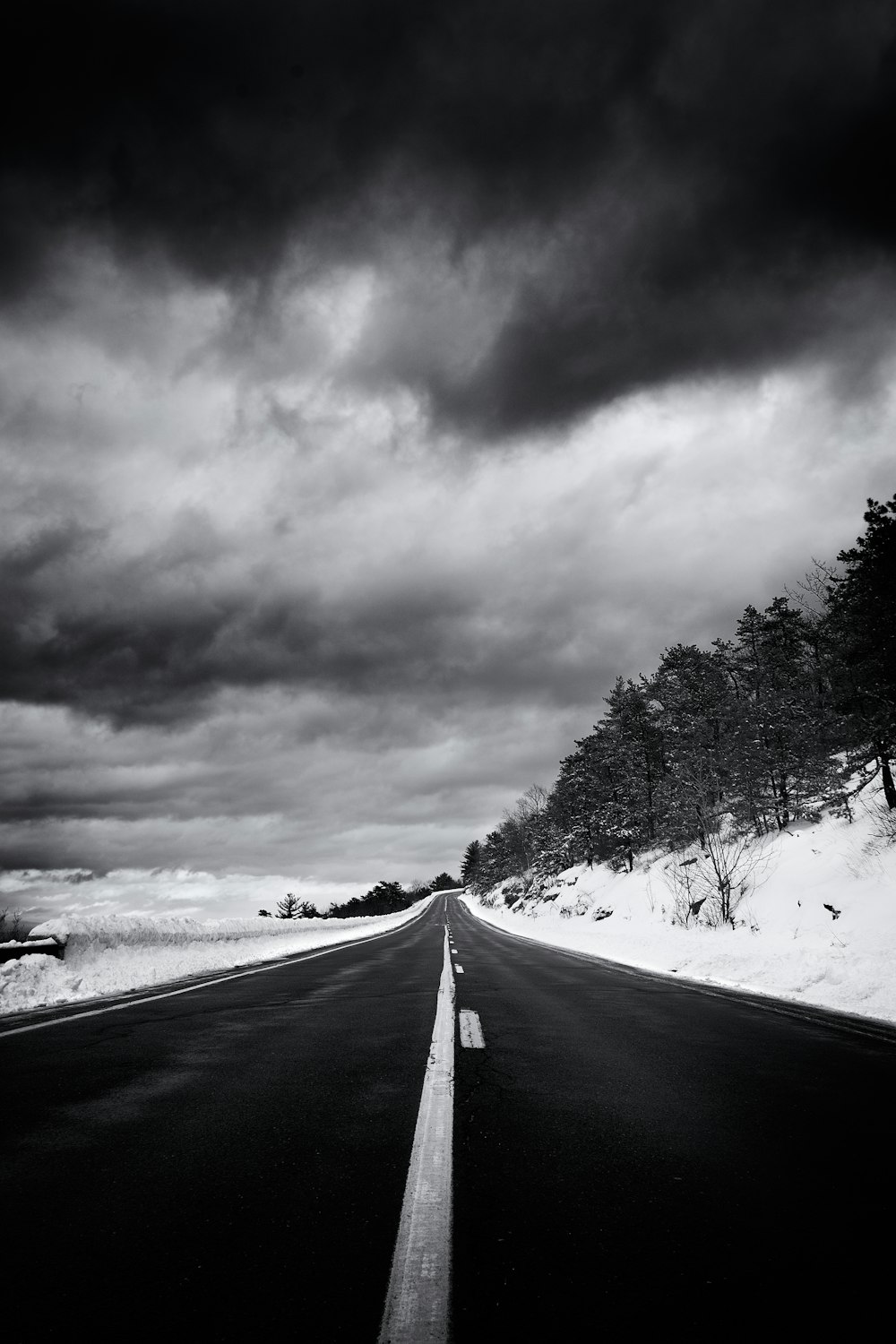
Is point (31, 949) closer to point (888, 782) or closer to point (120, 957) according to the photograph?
point (120, 957)

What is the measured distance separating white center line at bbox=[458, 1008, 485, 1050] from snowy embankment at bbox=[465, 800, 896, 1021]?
5.40m

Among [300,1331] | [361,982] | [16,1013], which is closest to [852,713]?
[361,982]

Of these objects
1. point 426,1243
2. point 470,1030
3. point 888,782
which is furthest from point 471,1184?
point 888,782

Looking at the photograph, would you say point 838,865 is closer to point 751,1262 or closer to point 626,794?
point 751,1262

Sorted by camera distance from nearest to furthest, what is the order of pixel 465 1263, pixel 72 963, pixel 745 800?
1. pixel 465 1263
2. pixel 72 963
3. pixel 745 800

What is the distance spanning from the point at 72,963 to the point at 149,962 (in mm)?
2712

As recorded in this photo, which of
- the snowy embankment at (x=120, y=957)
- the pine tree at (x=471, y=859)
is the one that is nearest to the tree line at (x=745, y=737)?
the snowy embankment at (x=120, y=957)

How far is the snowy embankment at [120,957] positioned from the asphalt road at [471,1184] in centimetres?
466

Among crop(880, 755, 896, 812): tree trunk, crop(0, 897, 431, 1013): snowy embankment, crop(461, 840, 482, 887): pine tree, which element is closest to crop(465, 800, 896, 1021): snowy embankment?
crop(880, 755, 896, 812): tree trunk

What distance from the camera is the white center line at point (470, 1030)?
291 inches

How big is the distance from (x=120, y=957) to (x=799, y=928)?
1826 centimetres

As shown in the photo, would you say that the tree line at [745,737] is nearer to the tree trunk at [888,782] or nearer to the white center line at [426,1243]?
the tree trunk at [888,782]

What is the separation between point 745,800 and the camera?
38.5 meters

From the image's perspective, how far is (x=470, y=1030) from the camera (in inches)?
327
